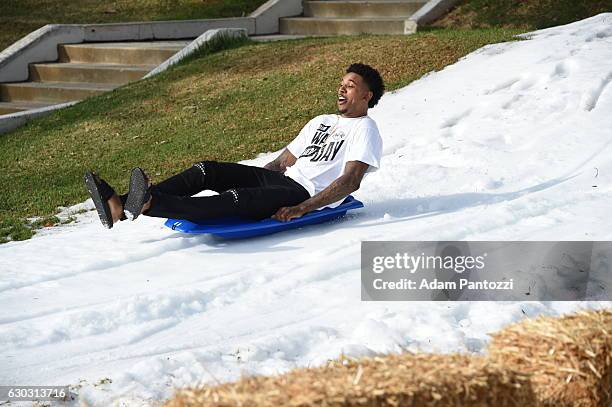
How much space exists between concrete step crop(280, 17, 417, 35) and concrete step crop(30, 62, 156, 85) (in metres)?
2.99

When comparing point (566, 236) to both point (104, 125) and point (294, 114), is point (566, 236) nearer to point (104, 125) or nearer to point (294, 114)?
point (294, 114)

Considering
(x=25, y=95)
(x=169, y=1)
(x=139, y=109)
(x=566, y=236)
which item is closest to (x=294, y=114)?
(x=139, y=109)

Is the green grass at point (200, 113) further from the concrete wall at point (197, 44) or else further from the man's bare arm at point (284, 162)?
the man's bare arm at point (284, 162)

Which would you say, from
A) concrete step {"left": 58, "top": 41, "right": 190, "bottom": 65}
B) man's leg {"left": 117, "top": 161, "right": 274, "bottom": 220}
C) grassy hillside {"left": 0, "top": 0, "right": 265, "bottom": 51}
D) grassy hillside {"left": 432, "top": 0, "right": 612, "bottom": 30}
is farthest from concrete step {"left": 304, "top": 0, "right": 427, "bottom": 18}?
man's leg {"left": 117, "top": 161, "right": 274, "bottom": 220}

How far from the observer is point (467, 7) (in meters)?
15.4

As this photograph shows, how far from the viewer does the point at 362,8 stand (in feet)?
55.3

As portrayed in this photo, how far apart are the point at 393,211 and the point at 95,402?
3.59 meters

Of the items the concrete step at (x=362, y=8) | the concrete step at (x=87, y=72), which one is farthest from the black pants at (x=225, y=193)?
the concrete step at (x=362, y=8)

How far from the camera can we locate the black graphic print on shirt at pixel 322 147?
23.7ft

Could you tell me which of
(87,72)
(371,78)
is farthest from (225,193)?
(87,72)

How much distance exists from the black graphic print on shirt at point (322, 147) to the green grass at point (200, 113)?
280cm

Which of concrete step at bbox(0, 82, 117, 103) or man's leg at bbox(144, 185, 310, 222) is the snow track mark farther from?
concrete step at bbox(0, 82, 117, 103)

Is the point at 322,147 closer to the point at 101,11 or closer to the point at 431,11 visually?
the point at 431,11

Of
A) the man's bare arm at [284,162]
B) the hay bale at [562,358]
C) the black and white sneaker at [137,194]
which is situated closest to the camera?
the hay bale at [562,358]
